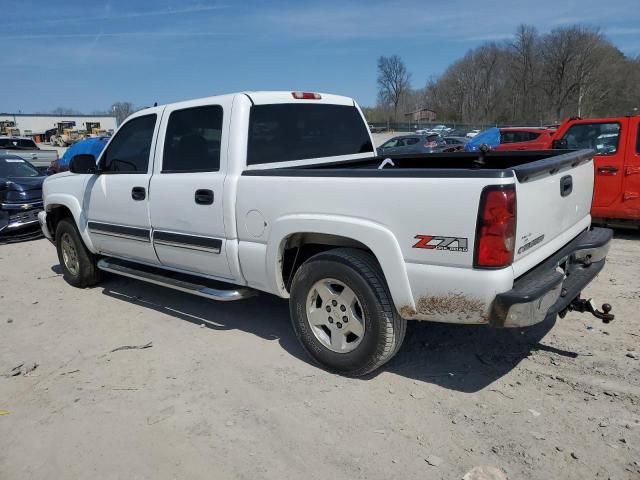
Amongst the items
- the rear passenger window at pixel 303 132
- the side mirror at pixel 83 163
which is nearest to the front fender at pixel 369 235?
the rear passenger window at pixel 303 132

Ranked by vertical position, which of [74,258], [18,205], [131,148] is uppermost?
[131,148]

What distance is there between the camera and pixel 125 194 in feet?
16.5

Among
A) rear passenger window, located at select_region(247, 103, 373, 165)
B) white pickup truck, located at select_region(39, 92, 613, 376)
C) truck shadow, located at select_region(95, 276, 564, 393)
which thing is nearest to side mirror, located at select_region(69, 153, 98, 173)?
white pickup truck, located at select_region(39, 92, 613, 376)

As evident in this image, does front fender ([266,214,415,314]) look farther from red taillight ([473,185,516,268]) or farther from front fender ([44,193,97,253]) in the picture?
front fender ([44,193,97,253])

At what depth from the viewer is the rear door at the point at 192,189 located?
13.7 feet

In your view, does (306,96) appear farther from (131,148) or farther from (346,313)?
(346,313)

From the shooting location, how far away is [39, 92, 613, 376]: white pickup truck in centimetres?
297

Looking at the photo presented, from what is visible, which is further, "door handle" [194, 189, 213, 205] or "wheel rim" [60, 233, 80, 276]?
"wheel rim" [60, 233, 80, 276]

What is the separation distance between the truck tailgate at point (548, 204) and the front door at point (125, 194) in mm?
3260

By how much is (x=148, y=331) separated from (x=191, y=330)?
406 millimetres

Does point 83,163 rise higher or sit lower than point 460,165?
higher

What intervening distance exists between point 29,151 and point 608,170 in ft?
58.4

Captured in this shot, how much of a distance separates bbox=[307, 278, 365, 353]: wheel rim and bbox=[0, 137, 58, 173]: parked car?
639 inches

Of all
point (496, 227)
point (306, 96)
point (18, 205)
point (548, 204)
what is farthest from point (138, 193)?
point (18, 205)
